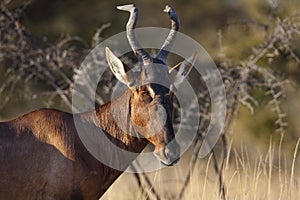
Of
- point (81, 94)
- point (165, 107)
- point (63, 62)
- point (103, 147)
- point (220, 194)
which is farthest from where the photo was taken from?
point (63, 62)

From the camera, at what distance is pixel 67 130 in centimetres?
693

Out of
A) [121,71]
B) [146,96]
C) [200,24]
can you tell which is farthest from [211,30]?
[146,96]

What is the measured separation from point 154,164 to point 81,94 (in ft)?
4.52

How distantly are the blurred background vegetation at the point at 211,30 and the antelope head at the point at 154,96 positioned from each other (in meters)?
7.49

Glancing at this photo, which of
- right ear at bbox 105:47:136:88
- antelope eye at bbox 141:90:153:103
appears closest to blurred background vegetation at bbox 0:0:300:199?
right ear at bbox 105:47:136:88

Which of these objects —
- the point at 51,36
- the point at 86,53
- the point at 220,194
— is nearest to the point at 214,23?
the point at 51,36

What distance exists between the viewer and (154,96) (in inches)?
260

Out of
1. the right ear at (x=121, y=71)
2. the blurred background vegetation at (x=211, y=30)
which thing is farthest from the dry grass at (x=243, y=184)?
the blurred background vegetation at (x=211, y=30)

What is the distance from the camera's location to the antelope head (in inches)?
258

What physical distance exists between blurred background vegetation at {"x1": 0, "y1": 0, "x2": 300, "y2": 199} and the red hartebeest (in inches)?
298

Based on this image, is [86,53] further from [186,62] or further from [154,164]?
[186,62]

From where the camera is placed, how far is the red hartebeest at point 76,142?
21.8 feet

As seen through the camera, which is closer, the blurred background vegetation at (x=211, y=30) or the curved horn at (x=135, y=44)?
the curved horn at (x=135, y=44)

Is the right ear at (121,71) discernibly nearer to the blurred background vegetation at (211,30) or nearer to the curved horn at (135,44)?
the curved horn at (135,44)
